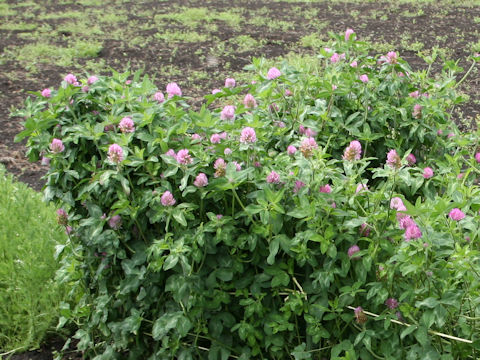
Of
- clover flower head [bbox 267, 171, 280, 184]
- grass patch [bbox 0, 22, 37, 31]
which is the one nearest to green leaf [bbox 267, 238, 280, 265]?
clover flower head [bbox 267, 171, 280, 184]

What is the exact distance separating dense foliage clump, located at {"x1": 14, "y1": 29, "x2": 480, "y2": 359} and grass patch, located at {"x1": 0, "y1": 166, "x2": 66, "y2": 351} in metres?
0.31

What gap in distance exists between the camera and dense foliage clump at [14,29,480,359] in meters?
1.95

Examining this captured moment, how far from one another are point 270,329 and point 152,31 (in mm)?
7583

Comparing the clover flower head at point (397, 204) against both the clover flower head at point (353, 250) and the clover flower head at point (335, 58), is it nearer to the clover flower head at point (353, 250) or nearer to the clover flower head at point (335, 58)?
the clover flower head at point (353, 250)

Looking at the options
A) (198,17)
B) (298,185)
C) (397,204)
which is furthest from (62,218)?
(198,17)

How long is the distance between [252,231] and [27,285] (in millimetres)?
1368

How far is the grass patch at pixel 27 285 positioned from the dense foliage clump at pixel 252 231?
1.01ft

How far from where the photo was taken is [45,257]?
300 cm

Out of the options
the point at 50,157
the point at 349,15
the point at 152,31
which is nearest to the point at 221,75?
the point at 152,31

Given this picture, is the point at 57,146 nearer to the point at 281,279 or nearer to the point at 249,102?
the point at 249,102

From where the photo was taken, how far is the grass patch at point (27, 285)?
2818 millimetres

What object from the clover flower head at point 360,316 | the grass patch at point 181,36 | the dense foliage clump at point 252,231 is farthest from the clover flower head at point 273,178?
the grass patch at point 181,36

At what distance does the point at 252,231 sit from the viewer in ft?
6.94

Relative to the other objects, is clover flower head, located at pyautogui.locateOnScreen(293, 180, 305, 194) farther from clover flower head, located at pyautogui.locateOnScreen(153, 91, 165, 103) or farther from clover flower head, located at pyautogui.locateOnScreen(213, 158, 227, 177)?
clover flower head, located at pyautogui.locateOnScreen(153, 91, 165, 103)
